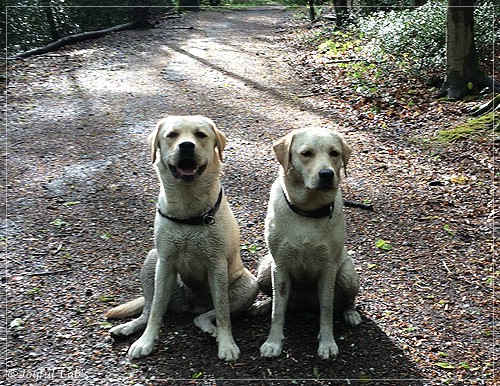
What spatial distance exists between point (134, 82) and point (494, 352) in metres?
10.5

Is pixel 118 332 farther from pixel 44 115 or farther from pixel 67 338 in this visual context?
pixel 44 115

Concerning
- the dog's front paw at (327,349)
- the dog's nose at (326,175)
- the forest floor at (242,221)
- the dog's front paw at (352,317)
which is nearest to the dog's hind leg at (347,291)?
the dog's front paw at (352,317)

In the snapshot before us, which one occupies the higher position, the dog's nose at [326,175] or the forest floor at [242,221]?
the dog's nose at [326,175]

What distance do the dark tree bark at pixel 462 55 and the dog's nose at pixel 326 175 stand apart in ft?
22.2

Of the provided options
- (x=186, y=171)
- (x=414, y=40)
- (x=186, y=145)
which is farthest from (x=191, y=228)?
(x=414, y=40)

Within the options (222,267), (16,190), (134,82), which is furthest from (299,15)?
(222,267)

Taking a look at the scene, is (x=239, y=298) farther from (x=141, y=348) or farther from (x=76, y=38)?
(x=76, y=38)

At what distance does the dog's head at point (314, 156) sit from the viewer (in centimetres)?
389

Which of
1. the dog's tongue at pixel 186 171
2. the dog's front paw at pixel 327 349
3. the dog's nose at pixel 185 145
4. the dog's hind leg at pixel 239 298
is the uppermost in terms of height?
the dog's nose at pixel 185 145

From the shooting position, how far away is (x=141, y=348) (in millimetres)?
4203

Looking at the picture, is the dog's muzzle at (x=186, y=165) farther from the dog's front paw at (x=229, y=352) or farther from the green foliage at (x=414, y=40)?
the green foliage at (x=414, y=40)

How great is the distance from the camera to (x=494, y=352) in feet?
13.9

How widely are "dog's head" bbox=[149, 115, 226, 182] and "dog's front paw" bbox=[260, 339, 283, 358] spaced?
1413 millimetres

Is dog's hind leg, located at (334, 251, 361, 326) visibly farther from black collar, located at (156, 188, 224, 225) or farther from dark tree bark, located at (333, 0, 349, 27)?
dark tree bark, located at (333, 0, 349, 27)
